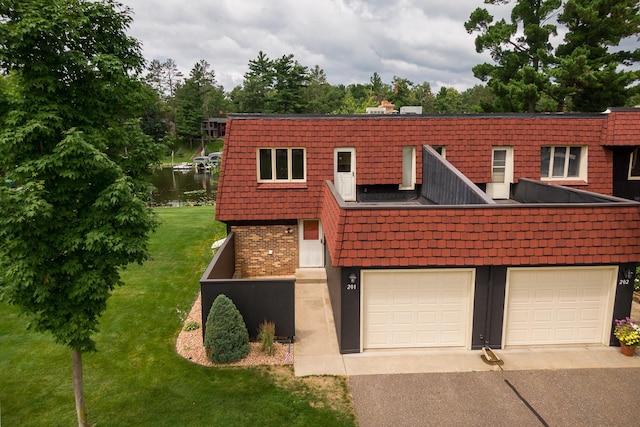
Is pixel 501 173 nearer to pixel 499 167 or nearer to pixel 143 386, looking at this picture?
pixel 499 167

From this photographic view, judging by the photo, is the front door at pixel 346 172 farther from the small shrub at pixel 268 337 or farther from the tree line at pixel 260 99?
the tree line at pixel 260 99

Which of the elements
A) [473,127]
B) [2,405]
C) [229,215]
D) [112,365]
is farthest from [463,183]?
[2,405]

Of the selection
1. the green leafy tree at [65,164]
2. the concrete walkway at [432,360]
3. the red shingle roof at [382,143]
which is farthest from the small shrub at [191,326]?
the green leafy tree at [65,164]

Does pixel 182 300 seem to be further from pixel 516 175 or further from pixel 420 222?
pixel 516 175

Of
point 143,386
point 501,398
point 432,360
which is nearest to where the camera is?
point 501,398

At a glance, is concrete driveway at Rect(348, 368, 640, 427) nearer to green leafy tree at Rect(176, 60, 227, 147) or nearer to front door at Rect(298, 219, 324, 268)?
front door at Rect(298, 219, 324, 268)

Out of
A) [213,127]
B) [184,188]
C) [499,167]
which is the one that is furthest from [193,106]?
[499,167]

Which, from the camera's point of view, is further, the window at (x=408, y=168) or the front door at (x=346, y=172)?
the window at (x=408, y=168)
